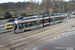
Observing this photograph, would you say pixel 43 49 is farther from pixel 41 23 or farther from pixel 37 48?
pixel 41 23

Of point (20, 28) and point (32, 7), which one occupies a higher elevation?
point (32, 7)

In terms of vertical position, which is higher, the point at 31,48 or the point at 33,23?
the point at 33,23

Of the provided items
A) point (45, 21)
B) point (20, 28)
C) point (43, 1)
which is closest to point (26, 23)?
point (20, 28)

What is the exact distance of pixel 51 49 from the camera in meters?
7.25

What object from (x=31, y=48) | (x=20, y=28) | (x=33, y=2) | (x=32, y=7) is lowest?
(x=31, y=48)

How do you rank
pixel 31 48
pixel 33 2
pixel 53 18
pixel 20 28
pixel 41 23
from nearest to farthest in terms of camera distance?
pixel 31 48, pixel 20 28, pixel 41 23, pixel 53 18, pixel 33 2

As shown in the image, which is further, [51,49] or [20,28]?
[20,28]

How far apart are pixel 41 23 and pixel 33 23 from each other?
2511 mm

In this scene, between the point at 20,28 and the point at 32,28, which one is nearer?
the point at 20,28

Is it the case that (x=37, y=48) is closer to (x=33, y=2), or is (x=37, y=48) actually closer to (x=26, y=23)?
(x=26, y=23)

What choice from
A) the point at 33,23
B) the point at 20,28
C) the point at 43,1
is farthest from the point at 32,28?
the point at 43,1

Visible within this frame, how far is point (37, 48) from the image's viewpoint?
7586 millimetres

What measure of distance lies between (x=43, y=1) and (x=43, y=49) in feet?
142

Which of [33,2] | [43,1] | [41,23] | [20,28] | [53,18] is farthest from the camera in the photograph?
[43,1]
